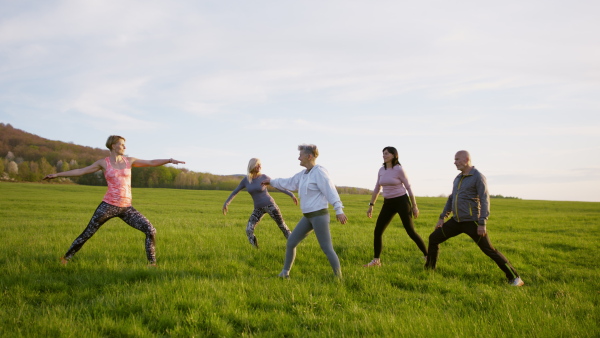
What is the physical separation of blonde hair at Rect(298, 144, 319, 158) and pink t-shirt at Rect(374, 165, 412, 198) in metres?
2.26

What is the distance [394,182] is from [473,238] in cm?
190

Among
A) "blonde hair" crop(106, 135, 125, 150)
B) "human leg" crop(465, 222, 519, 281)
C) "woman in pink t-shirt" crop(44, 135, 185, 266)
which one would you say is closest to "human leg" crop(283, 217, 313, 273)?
"woman in pink t-shirt" crop(44, 135, 185, 266)

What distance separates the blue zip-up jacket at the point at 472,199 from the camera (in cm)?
654

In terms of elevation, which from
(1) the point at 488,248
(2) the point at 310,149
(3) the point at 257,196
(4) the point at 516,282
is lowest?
(4) the point at 516,282

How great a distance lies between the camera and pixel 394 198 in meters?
7.93

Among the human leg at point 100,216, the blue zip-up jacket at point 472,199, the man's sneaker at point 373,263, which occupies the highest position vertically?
the blue zip-up jacket at point 472,199

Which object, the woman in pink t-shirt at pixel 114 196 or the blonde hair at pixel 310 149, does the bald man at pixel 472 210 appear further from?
the woman in pink t-shirt at pixel 114 196

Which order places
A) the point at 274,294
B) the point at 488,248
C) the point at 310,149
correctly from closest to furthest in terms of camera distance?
the point at 274,294 → the point at 310,149 → the point at 488,248

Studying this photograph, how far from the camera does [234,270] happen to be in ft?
23.1

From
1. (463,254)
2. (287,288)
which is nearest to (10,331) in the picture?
(287,288)

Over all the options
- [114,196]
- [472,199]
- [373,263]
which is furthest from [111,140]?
[472,199]

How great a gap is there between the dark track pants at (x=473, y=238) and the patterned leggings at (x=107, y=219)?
560cm

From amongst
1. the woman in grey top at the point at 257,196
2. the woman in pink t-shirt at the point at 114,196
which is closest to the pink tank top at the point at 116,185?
the woman in pink t-shirt at the point at 114,196

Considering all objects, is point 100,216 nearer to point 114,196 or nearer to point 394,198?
point 114,196
